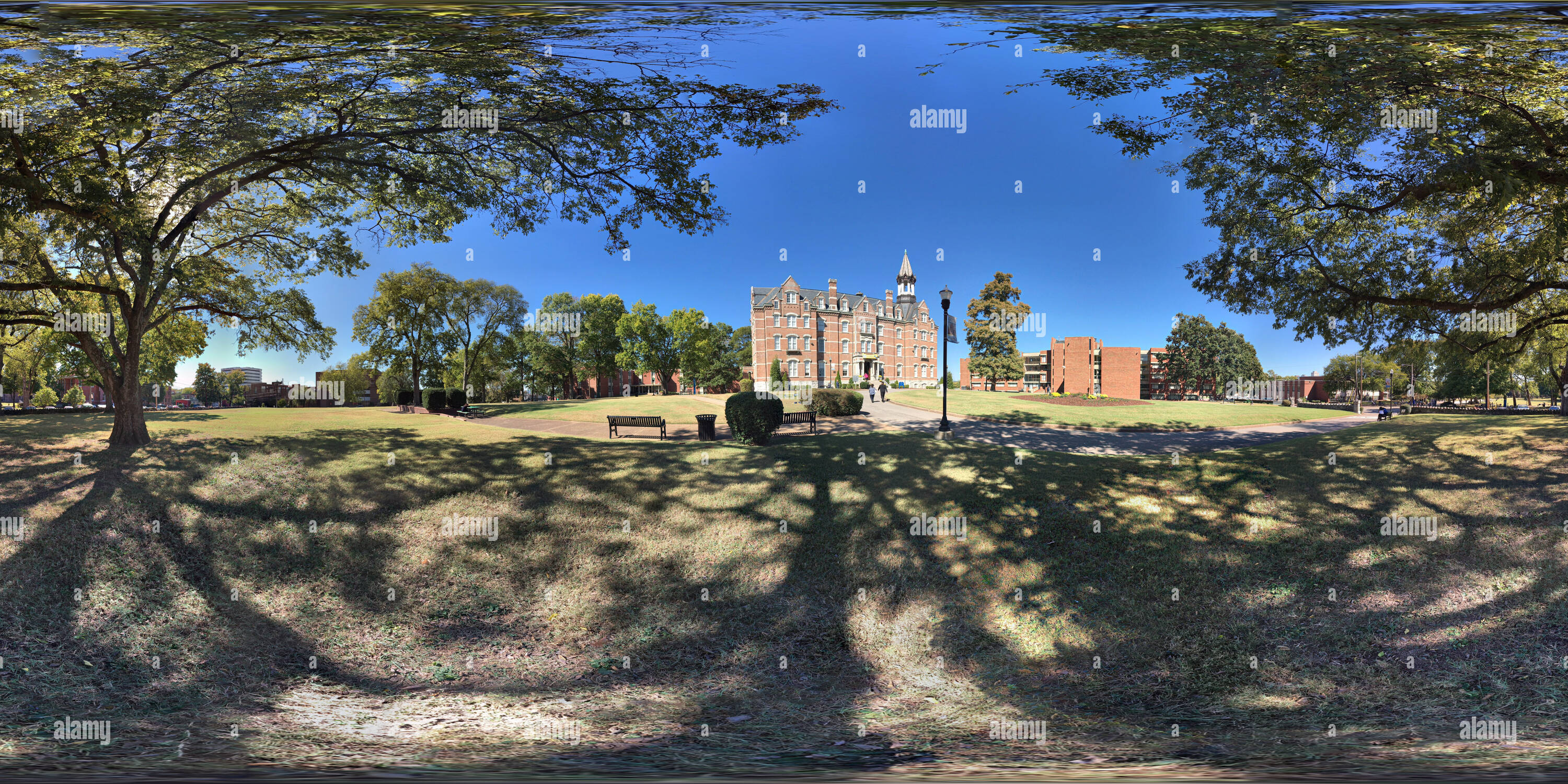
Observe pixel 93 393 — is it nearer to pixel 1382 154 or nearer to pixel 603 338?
pixel 603 338

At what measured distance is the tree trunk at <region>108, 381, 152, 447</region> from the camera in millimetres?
Result: 6387

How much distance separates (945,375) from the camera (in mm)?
11320

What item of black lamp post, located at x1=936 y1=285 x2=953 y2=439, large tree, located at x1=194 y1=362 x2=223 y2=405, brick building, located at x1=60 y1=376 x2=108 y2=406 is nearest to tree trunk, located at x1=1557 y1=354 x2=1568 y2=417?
black lamp post, located at x1=936 y1=285 x2=953 y2=439

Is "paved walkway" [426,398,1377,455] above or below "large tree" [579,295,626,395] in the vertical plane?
below

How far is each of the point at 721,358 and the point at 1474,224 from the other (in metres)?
14.6

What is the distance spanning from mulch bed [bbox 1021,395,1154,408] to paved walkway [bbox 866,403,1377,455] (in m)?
2.71

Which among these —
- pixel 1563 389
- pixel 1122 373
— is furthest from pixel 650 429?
pixel 1563 389

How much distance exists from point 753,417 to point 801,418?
5.72 ft

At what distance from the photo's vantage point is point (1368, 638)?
432 cm

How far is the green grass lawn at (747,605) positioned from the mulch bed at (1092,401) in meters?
5.32

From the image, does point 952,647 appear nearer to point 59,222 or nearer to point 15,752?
point 15,752

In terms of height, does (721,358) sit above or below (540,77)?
below

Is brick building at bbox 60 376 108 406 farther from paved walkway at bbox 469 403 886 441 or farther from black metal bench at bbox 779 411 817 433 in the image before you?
black metal bench at bbox 779 411 817 433

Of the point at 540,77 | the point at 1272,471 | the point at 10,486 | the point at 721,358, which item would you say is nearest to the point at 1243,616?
the point at 1272,471
